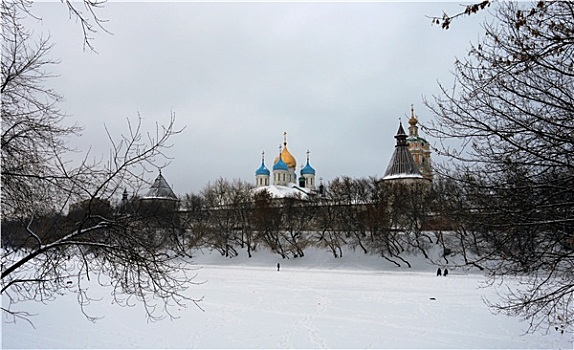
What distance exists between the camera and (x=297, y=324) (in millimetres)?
13359

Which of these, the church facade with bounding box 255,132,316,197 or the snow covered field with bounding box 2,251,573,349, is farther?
the church facade with bounding box 255,132,316,197

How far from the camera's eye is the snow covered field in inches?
444

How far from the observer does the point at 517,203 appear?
643 centimetres

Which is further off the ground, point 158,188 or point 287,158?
point 287,158

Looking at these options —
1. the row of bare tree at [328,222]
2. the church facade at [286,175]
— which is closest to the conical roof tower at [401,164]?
the row of bare tree at [328,222]

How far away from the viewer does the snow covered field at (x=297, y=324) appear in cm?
1127

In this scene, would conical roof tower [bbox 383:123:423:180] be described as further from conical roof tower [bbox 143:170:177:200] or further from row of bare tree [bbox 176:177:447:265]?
conical roof tower [bbox 143:170:177:200]

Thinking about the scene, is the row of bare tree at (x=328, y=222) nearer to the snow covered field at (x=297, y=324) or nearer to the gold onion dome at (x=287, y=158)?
the snow covered field at (x=297, y=324)

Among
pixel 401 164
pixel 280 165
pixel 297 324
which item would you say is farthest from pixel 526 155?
pixel 280 165

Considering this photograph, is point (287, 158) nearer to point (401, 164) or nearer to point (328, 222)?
point (401, 164)

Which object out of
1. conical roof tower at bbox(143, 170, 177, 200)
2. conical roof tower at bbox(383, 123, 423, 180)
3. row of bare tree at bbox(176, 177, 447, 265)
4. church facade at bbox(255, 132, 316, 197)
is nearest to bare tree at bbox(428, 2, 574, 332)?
conical roof tower at bbox(143, 170, 177, 200)

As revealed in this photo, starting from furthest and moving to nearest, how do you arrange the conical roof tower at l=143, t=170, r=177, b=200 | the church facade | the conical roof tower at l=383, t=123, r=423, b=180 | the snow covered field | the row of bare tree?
the church facade → the conical roof tower at l=383, t=123, r=423, b=180 → the row of bare tree → the snow covered field → the conical roof tower at l=143, t=170, r=177, b=200

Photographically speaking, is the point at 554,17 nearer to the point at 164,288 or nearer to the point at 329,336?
the point at 164,288

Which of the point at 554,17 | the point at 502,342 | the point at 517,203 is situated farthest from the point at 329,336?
the point at 554,17
